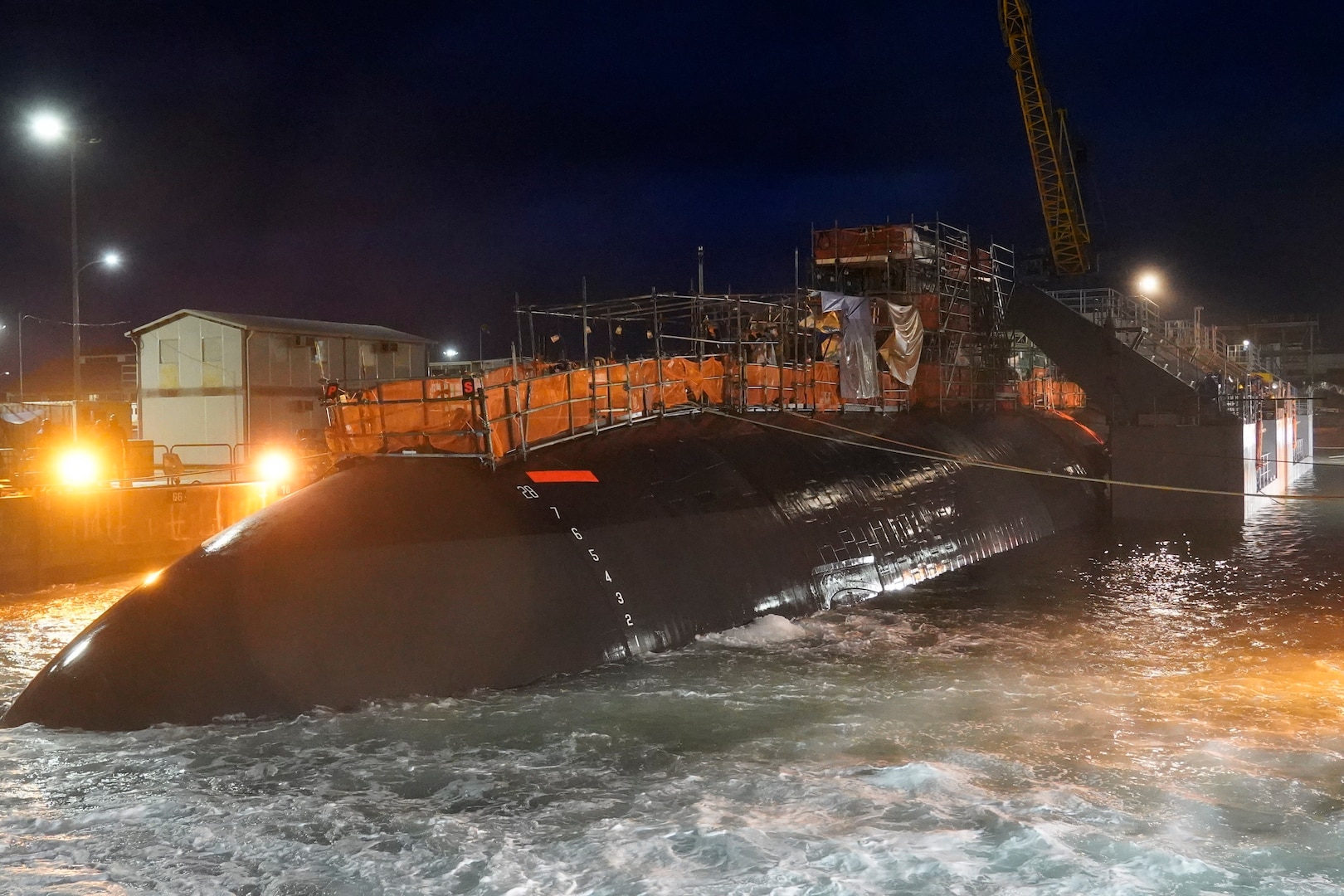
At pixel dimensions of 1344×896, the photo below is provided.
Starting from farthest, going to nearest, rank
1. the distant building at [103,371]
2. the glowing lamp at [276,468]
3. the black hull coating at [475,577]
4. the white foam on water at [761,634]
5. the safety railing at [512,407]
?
the distant building at [103,371] → the glowing lamp at [276,468] → the safety railing at [512,407] → the white foam on water at [761,634] → the black hull coating at [475,577]

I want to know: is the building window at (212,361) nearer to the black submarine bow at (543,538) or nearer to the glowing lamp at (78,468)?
the glowing lamp at (78,468)

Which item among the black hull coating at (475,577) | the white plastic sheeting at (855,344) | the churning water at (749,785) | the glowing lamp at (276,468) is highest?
the white plastic sheeting at (855,344)

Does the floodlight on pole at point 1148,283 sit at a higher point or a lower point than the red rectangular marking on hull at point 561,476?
higher

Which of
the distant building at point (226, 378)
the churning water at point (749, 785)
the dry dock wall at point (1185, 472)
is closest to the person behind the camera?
the churning water at point (749, 785)

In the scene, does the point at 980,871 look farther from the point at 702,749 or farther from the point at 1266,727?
the point at 1266,727

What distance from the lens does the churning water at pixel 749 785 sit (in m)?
7.77

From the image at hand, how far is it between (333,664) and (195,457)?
2314cm

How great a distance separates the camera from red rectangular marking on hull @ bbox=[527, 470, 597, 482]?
14656 mm

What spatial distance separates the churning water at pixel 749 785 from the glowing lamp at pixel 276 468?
37.6 feet

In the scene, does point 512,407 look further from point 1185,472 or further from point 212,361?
point 1185,472

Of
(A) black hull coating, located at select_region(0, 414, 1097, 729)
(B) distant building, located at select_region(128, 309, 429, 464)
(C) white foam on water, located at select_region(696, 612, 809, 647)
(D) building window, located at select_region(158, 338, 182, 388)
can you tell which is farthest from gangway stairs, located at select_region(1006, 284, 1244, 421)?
A: (D) building window, located at select_region(158, 338, 182, 388)

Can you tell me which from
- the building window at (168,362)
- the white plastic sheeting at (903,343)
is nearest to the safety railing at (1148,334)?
the white plastic sheeting at (903,343)

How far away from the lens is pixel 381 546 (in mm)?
12453

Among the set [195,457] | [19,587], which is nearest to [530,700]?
[19,587]
